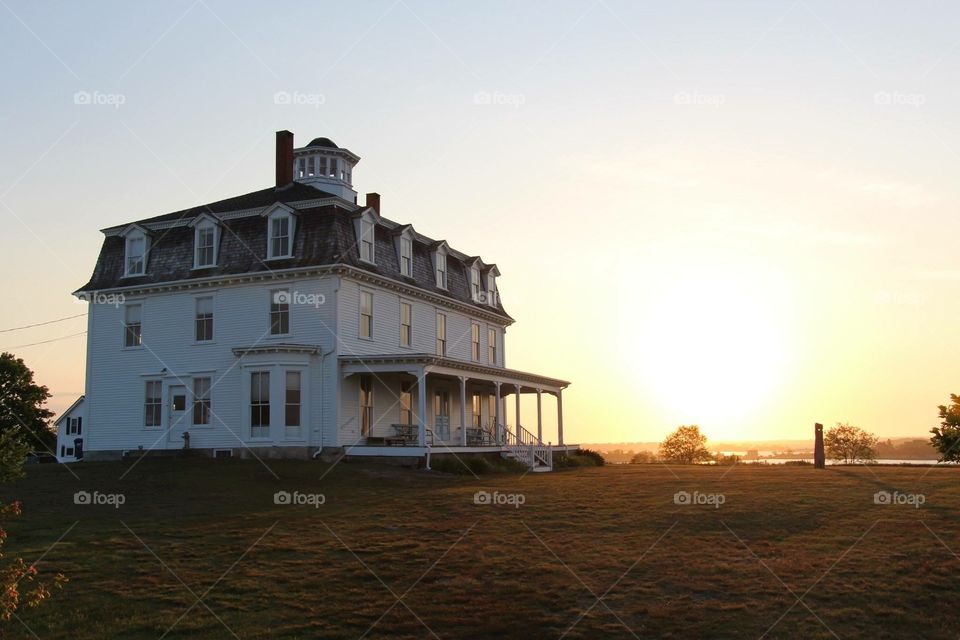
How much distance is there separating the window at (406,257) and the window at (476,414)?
8393 mm

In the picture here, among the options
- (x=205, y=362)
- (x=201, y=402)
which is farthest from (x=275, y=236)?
(x=201, y=402)

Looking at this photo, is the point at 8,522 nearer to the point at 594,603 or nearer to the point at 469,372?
the point at 594,603

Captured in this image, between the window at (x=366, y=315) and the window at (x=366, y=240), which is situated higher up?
the window at (x=366, y=240)

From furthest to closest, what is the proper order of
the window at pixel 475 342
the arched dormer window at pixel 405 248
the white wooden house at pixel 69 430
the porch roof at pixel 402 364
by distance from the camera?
1. the white wooden house at pixel 69 430
2. the window at pixel 475 342
3. the arched dormer window at pixel 405 248
4. the porch roof at pixel 402 364

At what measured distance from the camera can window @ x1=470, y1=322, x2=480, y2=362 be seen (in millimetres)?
43469

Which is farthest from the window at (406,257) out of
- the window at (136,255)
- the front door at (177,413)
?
the window at (136,255)

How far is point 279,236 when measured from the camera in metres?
34.4

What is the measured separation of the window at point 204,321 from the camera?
34719mm

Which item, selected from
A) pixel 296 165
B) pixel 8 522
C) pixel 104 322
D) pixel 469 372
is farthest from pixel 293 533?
pixel 296 165

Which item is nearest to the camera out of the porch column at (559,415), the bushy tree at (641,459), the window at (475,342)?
the porch column at (559,415)

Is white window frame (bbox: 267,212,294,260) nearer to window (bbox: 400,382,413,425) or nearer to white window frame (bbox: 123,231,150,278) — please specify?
white window frame (bbox: 123,231,150,278)
